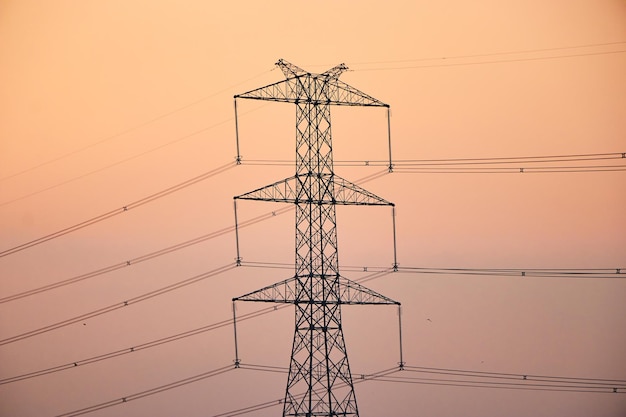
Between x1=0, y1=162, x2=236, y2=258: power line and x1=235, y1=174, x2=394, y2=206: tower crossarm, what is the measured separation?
1.39ft

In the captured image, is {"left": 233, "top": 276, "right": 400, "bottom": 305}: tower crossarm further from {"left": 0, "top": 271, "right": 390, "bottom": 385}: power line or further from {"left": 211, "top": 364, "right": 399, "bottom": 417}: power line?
{"left": 211, "top": 364, "right": 399, "bottom": 417}: power line

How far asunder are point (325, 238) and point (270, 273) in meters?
0.52

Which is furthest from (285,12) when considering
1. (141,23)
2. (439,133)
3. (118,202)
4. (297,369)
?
(297,369)

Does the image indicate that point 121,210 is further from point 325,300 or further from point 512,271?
point 512,271

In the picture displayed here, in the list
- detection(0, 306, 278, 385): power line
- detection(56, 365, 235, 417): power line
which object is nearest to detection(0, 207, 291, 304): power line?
detection(0, 306, 278, 385): power line

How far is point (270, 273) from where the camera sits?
18.5ft

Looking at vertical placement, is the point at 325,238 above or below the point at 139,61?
below

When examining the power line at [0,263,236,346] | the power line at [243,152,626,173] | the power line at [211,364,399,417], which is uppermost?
the power line at [243,152,626,173]

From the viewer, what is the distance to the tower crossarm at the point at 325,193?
5.50 metres

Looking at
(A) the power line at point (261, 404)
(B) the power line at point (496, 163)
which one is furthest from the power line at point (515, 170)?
(A) the power line at point (261, 404)

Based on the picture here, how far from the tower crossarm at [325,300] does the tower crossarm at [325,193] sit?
1.95 ft

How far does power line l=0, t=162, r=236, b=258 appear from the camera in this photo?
5.64m

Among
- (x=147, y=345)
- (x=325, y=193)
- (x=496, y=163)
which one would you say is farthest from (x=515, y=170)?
(x=147, y=345)

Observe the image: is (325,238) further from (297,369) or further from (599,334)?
(599,334)
